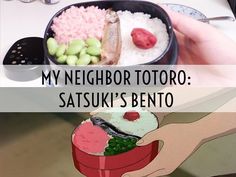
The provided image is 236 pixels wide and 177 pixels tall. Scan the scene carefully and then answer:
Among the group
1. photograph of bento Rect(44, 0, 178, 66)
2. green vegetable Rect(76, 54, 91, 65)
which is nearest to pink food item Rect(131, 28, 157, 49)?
photograph of bento Rect(44, 0, 178, 66)

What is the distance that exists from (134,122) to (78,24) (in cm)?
23

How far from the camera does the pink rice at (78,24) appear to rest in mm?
862

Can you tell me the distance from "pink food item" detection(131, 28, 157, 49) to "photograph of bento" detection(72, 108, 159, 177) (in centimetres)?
13

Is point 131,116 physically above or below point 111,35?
below

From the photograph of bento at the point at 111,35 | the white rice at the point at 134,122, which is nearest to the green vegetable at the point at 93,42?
the photograph of bento at the point at 111,35

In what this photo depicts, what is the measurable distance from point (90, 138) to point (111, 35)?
0.21 meters

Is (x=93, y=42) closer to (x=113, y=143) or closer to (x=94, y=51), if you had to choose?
(x=94, y=51)

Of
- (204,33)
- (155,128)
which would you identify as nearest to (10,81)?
(155,128)

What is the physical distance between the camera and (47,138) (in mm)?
865

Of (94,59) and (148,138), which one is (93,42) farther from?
(148,138)

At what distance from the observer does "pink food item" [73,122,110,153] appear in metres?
0.78

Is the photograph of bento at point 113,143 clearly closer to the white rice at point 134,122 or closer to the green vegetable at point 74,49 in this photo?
the white rice at point 134,122

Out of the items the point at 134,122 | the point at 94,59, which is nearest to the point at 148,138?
the point at 134,122

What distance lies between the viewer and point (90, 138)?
2.62 feet
